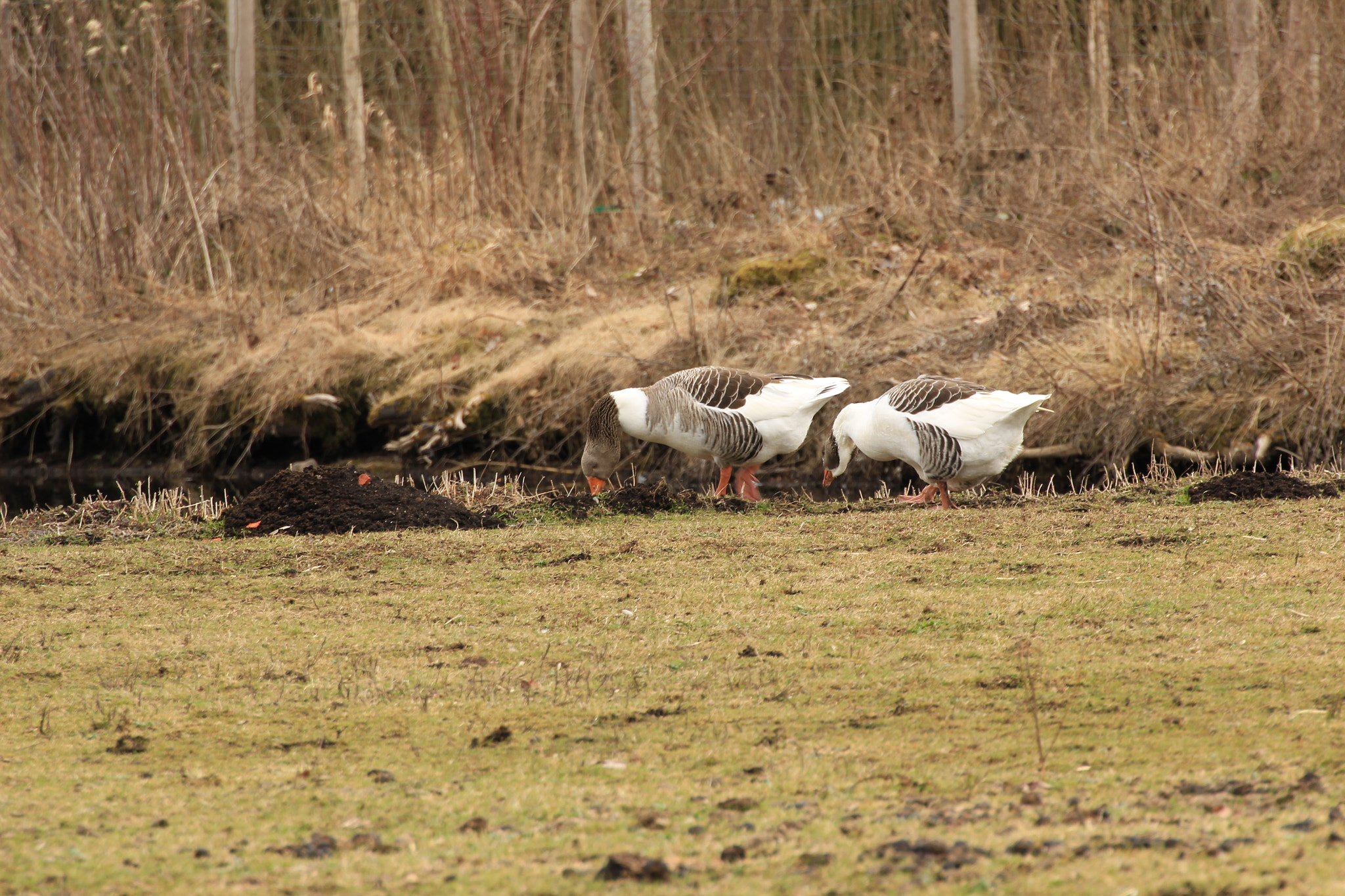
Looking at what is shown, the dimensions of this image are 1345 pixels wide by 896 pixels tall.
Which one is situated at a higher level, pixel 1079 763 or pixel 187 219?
pixel 187 219

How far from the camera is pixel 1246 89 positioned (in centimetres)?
1311

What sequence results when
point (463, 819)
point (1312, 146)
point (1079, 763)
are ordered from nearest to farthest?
point (463, 819), point (1079, 763), point (1312, 146)

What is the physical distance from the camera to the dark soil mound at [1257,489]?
7.46 metres

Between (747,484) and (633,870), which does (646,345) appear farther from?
(633,870)

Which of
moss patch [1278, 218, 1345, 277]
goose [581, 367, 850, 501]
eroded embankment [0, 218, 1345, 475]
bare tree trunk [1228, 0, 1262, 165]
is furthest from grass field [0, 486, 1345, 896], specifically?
bare tree trunk [1228, 0, 1262, 165]

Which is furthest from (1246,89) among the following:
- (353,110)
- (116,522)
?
(116,522)

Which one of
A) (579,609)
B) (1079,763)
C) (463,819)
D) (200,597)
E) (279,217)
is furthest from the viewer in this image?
(279,217)

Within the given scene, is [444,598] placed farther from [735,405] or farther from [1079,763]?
[735,405]

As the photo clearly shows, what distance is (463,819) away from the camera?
10.1 ft

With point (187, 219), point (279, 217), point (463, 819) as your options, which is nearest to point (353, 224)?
point (279, 217)

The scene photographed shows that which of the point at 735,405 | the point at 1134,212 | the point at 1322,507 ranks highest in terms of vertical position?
the point at 1134,212

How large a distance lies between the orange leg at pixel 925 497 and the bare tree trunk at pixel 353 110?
9004mm

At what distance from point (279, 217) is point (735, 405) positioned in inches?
304

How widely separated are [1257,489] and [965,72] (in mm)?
7965
